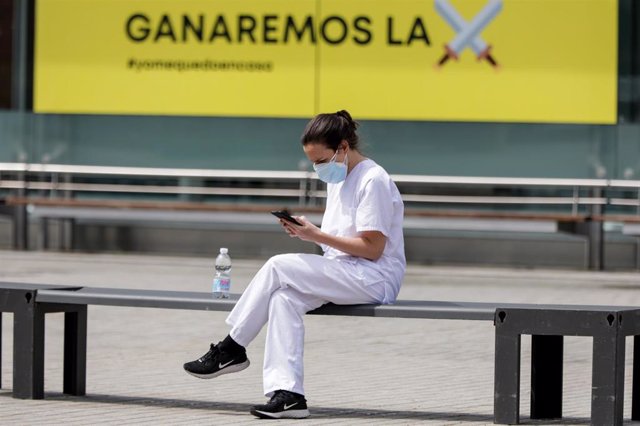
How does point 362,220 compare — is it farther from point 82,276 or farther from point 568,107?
point 568,107

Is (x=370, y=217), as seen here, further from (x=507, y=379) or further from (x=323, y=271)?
(x=507, y=379)

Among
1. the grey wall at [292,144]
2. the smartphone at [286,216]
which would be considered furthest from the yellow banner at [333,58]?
the smartphone at [286,216]

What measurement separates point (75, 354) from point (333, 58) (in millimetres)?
11221

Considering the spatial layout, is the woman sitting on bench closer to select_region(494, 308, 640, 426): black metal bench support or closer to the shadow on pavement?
the shadow on pavement

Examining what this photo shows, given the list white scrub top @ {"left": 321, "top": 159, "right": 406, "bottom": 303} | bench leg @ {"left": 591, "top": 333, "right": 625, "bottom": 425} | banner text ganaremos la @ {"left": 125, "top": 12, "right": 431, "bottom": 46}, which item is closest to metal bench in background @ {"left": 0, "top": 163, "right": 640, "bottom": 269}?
banner text ganaremos la @ {"left": 125, "top": 12, "right": 431, "bottom": 46}

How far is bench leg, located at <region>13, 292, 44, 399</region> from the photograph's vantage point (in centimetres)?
762

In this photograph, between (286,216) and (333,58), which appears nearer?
(286,216)

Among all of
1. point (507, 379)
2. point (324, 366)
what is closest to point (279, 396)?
point (507, 379)

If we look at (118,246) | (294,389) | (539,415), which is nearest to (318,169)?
(294,389)

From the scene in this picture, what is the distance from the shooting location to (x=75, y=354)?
789cm

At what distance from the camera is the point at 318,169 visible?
23.9 ft

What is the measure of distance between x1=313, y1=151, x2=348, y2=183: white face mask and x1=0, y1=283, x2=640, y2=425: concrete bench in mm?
613

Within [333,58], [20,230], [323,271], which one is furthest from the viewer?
[20,230]

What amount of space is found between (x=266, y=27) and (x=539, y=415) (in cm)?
1211
